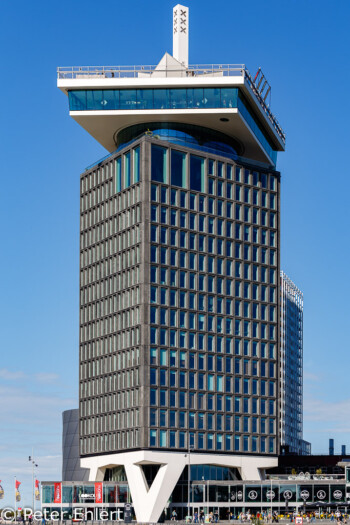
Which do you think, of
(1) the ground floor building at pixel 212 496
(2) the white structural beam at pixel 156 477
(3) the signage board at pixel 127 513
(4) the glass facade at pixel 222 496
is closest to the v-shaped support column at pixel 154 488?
(2) the white structural beam at pixel 156 477

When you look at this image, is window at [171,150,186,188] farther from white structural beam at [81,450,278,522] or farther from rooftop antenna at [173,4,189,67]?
white structural beam at [81,450,278,522]

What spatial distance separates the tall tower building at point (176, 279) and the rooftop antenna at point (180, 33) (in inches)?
8.2

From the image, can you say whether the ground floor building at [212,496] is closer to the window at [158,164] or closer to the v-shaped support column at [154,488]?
the v-shaped support column at [154,488]

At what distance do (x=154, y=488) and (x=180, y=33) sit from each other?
237ft

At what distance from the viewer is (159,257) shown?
500ft

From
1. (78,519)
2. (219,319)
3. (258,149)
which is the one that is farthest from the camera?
(258,149)

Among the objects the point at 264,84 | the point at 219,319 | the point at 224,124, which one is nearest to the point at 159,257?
the point at 219,319

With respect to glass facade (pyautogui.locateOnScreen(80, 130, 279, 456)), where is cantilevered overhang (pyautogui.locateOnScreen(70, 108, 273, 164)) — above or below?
above

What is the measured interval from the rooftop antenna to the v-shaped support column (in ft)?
207

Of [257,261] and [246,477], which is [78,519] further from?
[257,261]

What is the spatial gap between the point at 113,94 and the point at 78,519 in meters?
63.4

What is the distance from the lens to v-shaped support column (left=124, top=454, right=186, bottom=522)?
14588 cm

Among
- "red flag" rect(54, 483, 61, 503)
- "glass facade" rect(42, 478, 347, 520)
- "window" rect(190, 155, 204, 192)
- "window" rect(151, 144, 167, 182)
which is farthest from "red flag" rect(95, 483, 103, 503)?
"window" rect(190, 155, 204, 192)

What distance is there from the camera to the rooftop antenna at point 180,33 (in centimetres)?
16500
